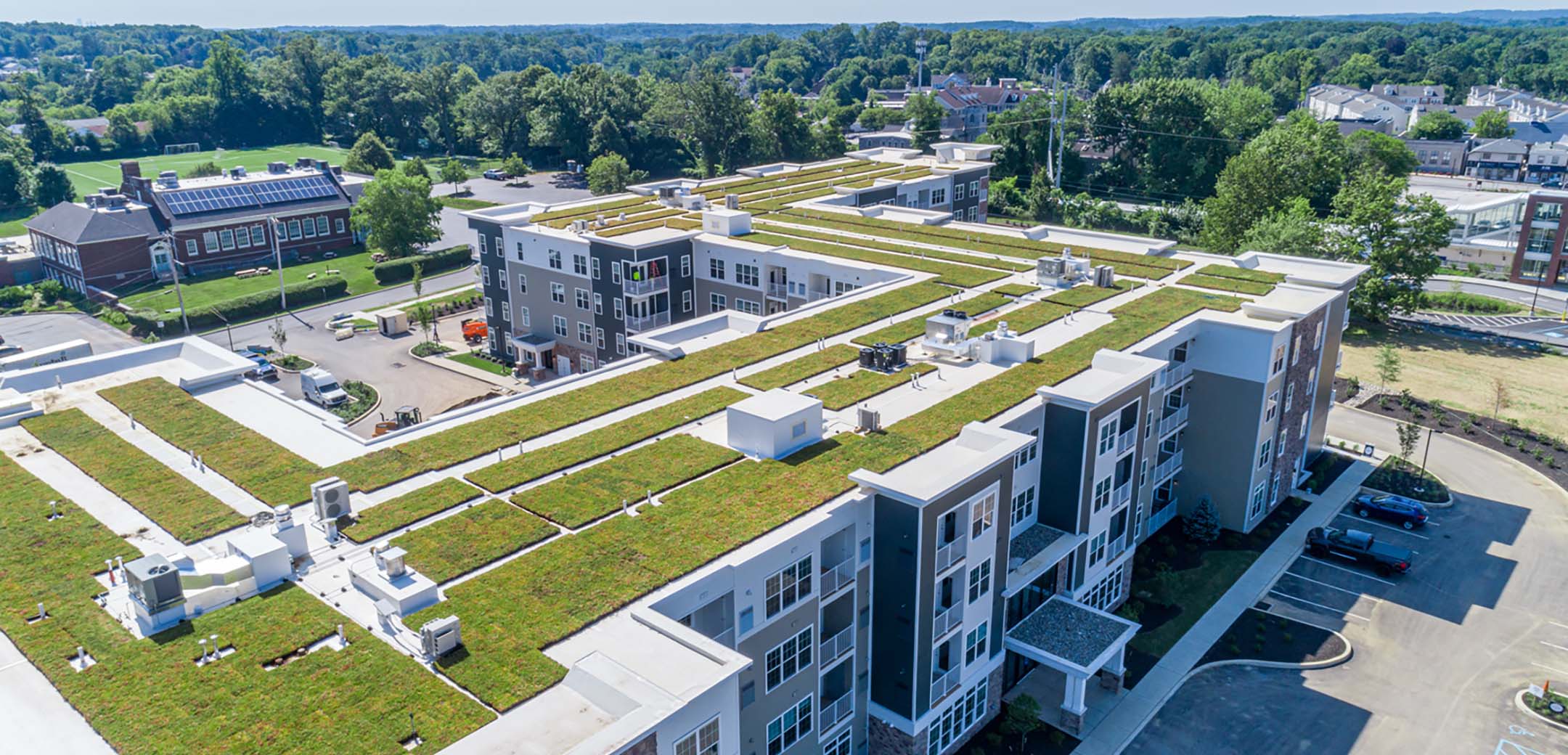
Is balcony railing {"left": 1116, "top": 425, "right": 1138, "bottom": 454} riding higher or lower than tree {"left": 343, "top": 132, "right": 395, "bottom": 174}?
lower

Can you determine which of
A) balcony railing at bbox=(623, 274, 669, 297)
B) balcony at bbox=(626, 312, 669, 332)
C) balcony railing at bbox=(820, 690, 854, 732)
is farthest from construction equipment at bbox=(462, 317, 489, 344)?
balcony railing at bbox=(820, 690, 854, 732)

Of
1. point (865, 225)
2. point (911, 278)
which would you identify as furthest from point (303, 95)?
point (911, 278)

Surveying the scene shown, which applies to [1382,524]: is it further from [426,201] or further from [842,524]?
[426,201]

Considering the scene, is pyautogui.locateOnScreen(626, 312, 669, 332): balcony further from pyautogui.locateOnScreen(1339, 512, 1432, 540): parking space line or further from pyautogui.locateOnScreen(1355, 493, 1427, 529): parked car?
pyautogui.locateOnScreen(1355, 493, 1427, 529): parked car

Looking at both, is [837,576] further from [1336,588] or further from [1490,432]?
[1490,432]

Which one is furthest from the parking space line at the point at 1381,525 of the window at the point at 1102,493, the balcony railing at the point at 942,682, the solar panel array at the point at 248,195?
the solar panel array at the point at 248,195
